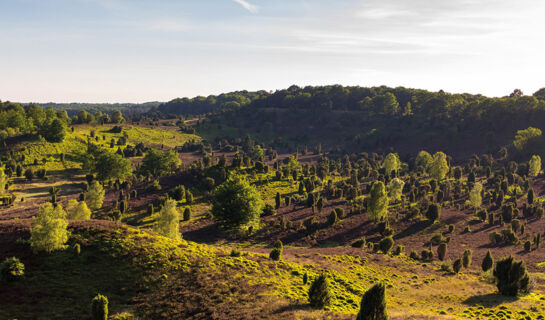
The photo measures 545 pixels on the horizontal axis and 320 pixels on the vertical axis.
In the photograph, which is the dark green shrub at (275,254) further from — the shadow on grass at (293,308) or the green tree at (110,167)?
the green tree at (110,167)

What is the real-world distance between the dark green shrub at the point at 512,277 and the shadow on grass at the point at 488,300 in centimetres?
114

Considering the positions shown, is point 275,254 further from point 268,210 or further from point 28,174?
point 28,174

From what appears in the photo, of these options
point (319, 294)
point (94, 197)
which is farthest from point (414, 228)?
point (94, 197)

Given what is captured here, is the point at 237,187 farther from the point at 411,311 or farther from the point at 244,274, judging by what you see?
the point at 411,311

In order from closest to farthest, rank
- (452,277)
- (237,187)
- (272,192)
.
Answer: (452,277) → (237,187) → (272,192)

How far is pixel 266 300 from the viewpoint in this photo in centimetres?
3375

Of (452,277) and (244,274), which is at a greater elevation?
(244,274)

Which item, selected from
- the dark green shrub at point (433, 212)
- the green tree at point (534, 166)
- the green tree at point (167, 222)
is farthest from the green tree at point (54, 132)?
the green tree at point (534, 166)

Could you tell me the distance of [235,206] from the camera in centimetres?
6431

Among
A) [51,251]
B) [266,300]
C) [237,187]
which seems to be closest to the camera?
[266,300]

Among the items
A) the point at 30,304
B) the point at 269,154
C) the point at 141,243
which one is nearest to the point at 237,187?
the point at 141,243

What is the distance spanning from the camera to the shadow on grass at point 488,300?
Result: 3938 centimetres

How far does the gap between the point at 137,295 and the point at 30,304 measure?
10.4 metres

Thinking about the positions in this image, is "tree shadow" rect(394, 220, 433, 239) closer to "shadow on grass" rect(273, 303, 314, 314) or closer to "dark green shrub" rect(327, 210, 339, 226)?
Answer: "dark green shrub" rect(327, 210, 339, 226)
